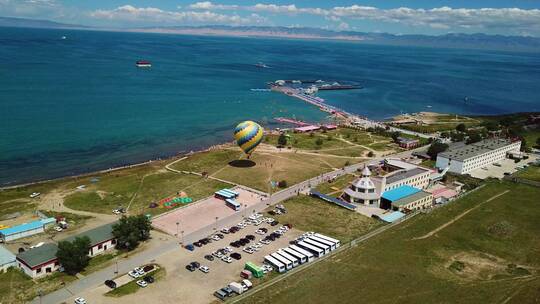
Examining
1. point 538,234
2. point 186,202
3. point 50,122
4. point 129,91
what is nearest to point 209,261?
point 186,202

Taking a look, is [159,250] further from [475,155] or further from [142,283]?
[475,155]

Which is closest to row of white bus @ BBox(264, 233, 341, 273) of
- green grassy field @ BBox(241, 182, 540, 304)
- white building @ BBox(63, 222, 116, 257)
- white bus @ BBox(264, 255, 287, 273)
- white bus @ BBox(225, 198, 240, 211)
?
white bus @ BBox(264, 255, 287, 273)

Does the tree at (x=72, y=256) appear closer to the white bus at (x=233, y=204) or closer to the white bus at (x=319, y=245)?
the white bus at (x=233, y=204)

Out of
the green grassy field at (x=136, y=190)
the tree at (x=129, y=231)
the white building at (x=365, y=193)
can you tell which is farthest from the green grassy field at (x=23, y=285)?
the white building at (x=365, y=193)

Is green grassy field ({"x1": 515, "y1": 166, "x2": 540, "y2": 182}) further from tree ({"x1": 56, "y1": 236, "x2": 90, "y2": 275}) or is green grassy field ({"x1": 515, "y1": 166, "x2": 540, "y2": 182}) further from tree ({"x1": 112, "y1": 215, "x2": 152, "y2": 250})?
tree ({"x1": 56, "y1": 236, "x2": 90, "y2": 275})

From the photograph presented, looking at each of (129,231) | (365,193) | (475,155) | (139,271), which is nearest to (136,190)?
(129,231)

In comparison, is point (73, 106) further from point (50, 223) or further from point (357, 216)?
point (357, 216)
